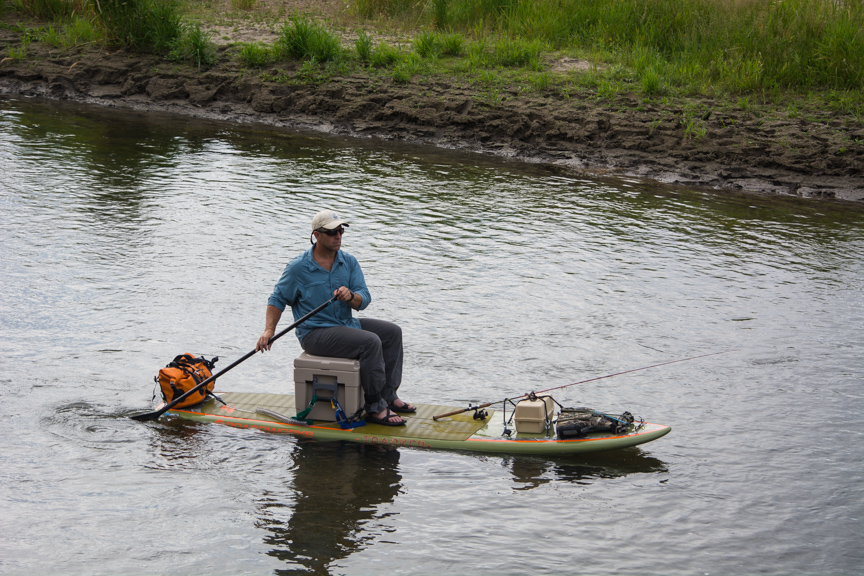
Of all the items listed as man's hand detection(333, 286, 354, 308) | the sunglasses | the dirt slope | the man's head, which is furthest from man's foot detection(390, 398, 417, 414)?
the dirt slope

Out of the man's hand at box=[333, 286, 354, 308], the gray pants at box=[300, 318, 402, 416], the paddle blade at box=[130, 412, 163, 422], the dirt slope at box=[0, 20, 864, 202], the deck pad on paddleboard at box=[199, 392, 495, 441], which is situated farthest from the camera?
the dirt slope at box=[0, 20, 864, 202]

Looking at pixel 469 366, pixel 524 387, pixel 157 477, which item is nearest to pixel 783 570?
pixel 524 387

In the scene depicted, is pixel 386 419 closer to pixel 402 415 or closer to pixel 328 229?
pixel 402 415

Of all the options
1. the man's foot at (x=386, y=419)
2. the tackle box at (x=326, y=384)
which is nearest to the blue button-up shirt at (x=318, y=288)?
the tackle box at (x=326, y=384)

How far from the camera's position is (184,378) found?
7082mm

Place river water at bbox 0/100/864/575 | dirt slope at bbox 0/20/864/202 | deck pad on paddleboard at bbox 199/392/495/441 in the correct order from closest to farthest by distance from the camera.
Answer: river water at bbox 0/100/864/575 < deck pad on paddleboard at bbox 199/392/495/441 < dirt slope at bbox 0/20/864/202

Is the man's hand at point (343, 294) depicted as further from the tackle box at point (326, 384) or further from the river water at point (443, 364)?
the river water at point (443, 364)

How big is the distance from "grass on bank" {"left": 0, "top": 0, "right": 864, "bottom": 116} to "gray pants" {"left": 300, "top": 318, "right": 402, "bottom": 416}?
12546mm

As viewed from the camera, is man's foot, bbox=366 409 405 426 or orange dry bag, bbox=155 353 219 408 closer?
man's foot, bbox=366 409 405 426

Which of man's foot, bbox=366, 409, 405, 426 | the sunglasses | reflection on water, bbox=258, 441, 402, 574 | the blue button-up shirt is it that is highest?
the sunglasses

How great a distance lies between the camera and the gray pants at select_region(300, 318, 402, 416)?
21.5 feet

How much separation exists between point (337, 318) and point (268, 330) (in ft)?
1.73

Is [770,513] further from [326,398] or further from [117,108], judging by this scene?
[117,108]

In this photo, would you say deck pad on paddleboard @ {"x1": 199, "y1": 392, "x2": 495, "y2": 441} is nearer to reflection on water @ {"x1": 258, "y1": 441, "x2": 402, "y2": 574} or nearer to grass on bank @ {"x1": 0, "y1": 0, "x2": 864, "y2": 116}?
reflection on water @ {"x1": 258, "y1": 441, "x2": 402, "y2": 574}
